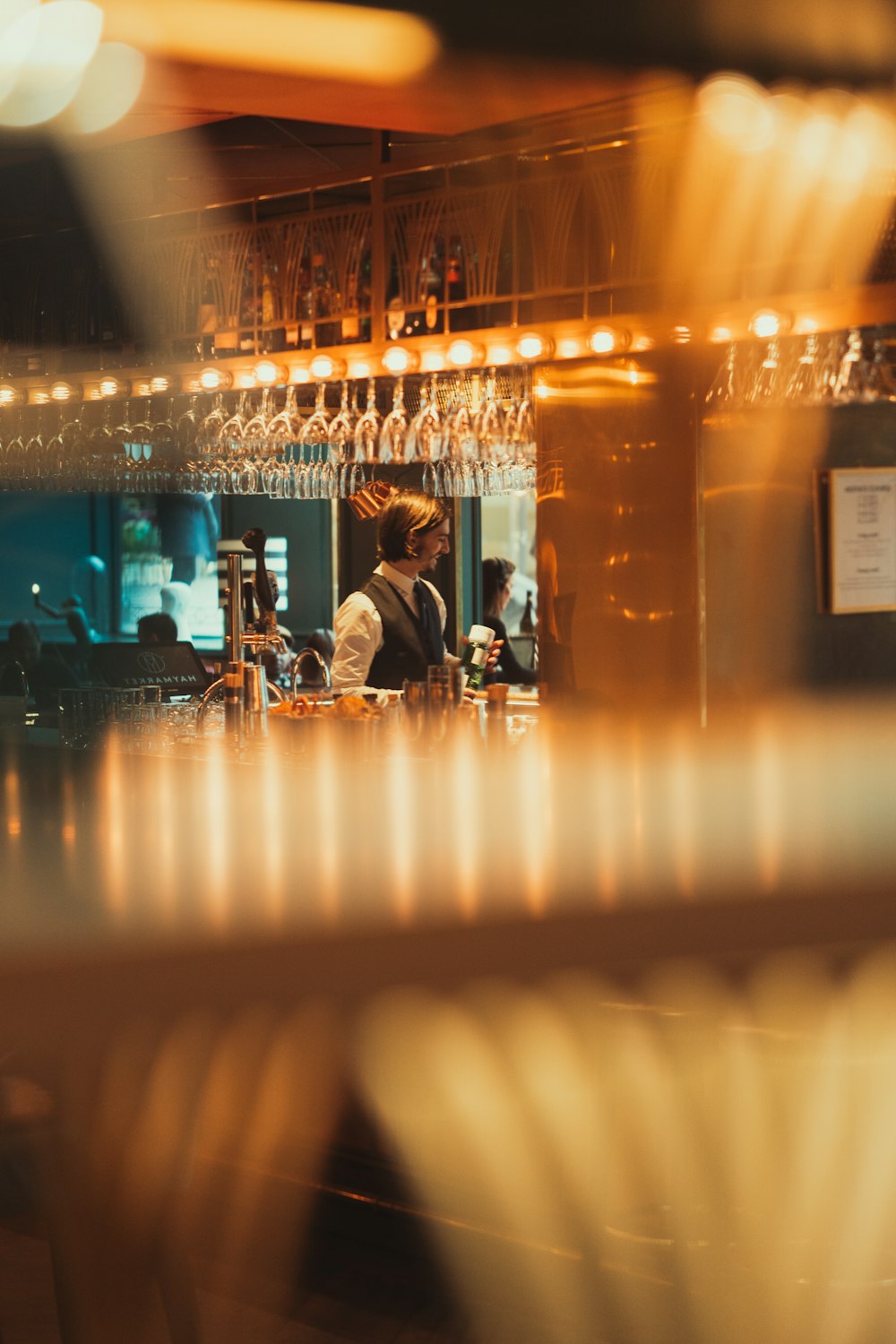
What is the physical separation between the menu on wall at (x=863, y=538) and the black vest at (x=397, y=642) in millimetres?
1451

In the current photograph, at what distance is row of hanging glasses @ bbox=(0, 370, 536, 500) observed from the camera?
5.29m

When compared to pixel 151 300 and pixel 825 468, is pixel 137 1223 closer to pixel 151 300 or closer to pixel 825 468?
pixel 825 468

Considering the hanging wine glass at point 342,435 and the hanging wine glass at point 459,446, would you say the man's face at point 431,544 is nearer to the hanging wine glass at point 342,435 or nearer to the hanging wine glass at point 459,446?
the hanging wine glass at point 459,446

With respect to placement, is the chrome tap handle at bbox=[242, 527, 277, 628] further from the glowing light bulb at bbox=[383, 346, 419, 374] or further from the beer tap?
the glowing light bulb at bbox=[383, 346, 419, 374]

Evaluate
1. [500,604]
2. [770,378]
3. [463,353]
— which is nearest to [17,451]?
[500,604]

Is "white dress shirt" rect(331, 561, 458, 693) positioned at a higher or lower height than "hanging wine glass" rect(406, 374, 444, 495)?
lower

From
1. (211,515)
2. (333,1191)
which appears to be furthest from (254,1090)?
(211,515)

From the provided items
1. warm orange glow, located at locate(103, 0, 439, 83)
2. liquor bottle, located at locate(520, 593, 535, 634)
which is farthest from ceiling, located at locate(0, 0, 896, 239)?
liquor bottle, located at locate(520, 593, 535, 634)

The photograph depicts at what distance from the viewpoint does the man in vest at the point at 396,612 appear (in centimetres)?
543

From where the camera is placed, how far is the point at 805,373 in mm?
4367

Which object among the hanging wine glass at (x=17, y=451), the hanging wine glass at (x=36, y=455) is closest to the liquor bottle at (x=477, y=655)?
the hanging wine glass at (x=36, y=455)

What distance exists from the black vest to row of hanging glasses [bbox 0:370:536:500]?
47 centimetres

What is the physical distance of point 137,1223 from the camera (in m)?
1.98

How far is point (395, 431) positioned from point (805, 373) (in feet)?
4.62
